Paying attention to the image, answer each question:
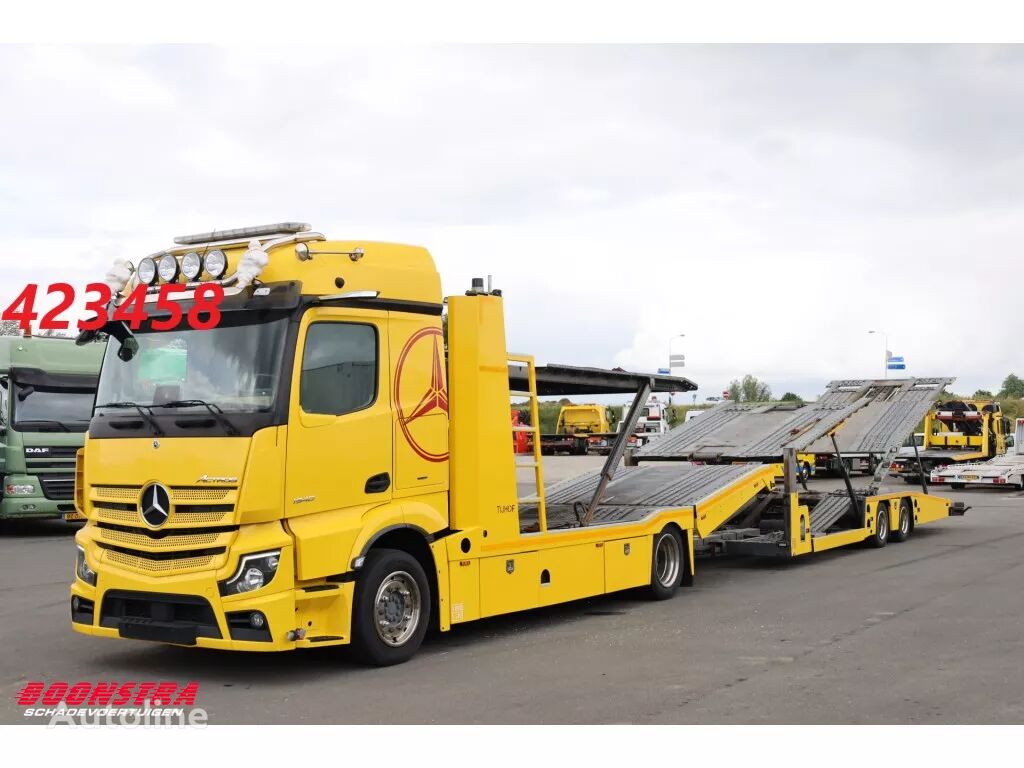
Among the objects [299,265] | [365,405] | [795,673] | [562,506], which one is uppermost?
[299,265]

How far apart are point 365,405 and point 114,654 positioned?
291 centimetres

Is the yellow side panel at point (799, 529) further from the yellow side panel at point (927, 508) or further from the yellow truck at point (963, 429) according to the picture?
the yellow truck at point (963, 429)

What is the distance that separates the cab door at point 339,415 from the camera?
25.4ft

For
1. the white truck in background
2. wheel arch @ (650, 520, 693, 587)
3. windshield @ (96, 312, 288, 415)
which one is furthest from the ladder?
the white truck in background

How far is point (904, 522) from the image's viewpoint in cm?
1675

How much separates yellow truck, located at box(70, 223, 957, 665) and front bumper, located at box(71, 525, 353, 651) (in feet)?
0.04

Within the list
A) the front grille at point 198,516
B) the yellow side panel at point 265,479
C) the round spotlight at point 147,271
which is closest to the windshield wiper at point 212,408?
the yellow side panel at point 265,479

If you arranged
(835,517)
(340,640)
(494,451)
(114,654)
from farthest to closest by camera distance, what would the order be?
(835,517), (494,451), (114,654), (340,640)

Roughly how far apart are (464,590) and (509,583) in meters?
0.59

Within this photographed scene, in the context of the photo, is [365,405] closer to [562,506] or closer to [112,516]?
[112,516]

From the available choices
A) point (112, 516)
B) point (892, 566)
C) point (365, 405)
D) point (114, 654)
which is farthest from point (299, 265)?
point (892, 566)

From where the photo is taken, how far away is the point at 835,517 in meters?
14.9

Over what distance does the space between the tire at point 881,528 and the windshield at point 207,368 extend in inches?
419

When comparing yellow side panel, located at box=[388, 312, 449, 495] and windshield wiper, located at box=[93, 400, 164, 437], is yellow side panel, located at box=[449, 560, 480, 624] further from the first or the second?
windshield wiper, located at box=[93, 400, 164, 437]
